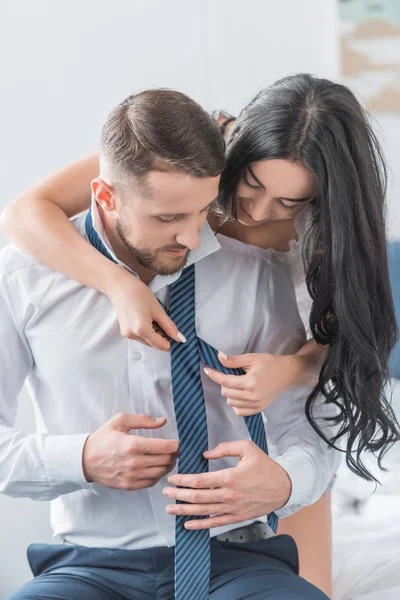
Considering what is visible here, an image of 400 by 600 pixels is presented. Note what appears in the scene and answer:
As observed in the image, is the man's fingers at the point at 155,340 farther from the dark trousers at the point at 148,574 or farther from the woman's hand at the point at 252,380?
the dark trousers at the point at 148,574

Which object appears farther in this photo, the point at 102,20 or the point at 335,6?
the point at 335,6

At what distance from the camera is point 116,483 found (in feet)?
3.92

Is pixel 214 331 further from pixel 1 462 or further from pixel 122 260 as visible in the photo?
pixel 1 462

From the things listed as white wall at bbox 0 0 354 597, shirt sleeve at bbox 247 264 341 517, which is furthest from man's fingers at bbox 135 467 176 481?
white wall at bbox 0 0 354 597

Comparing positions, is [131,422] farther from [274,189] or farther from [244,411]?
[274,189]

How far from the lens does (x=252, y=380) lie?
1.22 m

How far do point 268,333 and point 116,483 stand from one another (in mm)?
401

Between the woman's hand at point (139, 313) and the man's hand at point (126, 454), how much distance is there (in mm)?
123

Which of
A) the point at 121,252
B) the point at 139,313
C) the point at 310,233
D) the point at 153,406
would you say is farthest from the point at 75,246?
the point at 310,233

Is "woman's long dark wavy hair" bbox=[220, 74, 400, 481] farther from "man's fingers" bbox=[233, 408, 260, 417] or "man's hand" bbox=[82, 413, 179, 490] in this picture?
"man's hand" bbox=[82, 413, 179, 490]

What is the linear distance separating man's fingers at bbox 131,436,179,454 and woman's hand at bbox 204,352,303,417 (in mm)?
114

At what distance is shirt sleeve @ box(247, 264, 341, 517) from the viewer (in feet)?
4.51

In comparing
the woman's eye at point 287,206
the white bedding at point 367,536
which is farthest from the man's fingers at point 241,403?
the white bedding at point 367,536

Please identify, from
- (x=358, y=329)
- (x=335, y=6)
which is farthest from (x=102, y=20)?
(x=358, y=329)
